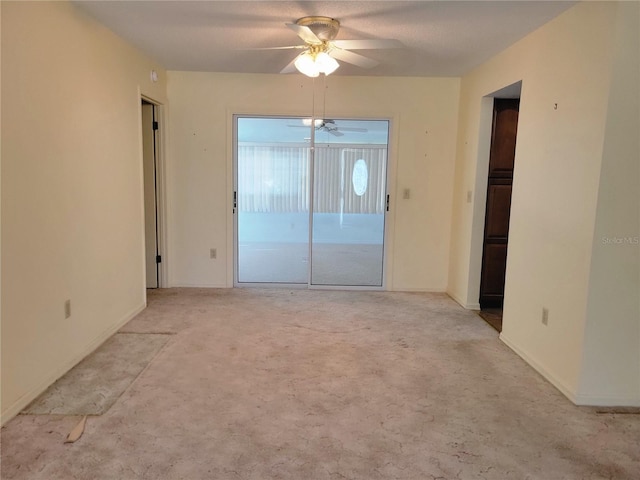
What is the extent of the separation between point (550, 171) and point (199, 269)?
12.0ft

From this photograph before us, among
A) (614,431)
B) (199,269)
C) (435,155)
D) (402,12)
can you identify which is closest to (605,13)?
(402,12)

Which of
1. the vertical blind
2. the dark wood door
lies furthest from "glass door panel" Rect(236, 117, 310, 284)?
the dark wood door

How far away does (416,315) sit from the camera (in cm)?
411

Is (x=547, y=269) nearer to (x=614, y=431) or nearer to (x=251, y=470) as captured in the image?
(x=614, y=431)

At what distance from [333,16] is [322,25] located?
0.33 feet

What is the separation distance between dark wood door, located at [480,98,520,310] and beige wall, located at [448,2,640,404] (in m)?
0.41

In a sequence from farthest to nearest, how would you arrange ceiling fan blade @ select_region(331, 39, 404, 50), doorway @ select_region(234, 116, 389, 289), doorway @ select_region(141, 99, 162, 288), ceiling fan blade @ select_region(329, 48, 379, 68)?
doorway @ select_region(234, 116, 389, 289), doorway @ select_region(141, 99, 162, 288), ceiling fan blade @ select_region(329, 48, 379, 68), ceiling fan blade @ select_region(331, 39, 404, 50)

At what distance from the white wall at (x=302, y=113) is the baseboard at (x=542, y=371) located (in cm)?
164

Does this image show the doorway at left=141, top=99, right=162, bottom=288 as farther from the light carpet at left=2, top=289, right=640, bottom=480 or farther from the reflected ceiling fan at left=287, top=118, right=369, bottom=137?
the reflected ceiling fan at left=287, top=118, right=369, bottom=137

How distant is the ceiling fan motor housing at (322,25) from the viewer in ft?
9.52

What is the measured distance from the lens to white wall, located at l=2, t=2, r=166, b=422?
7.34ft

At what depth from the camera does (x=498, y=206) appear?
4.20 meters

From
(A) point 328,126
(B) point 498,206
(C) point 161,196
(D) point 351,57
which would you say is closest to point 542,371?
(B) point 498,206

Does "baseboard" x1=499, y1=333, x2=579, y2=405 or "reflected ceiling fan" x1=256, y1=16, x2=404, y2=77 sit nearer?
"baseboard" x1=499, y1=333, x2=579, y2=405
